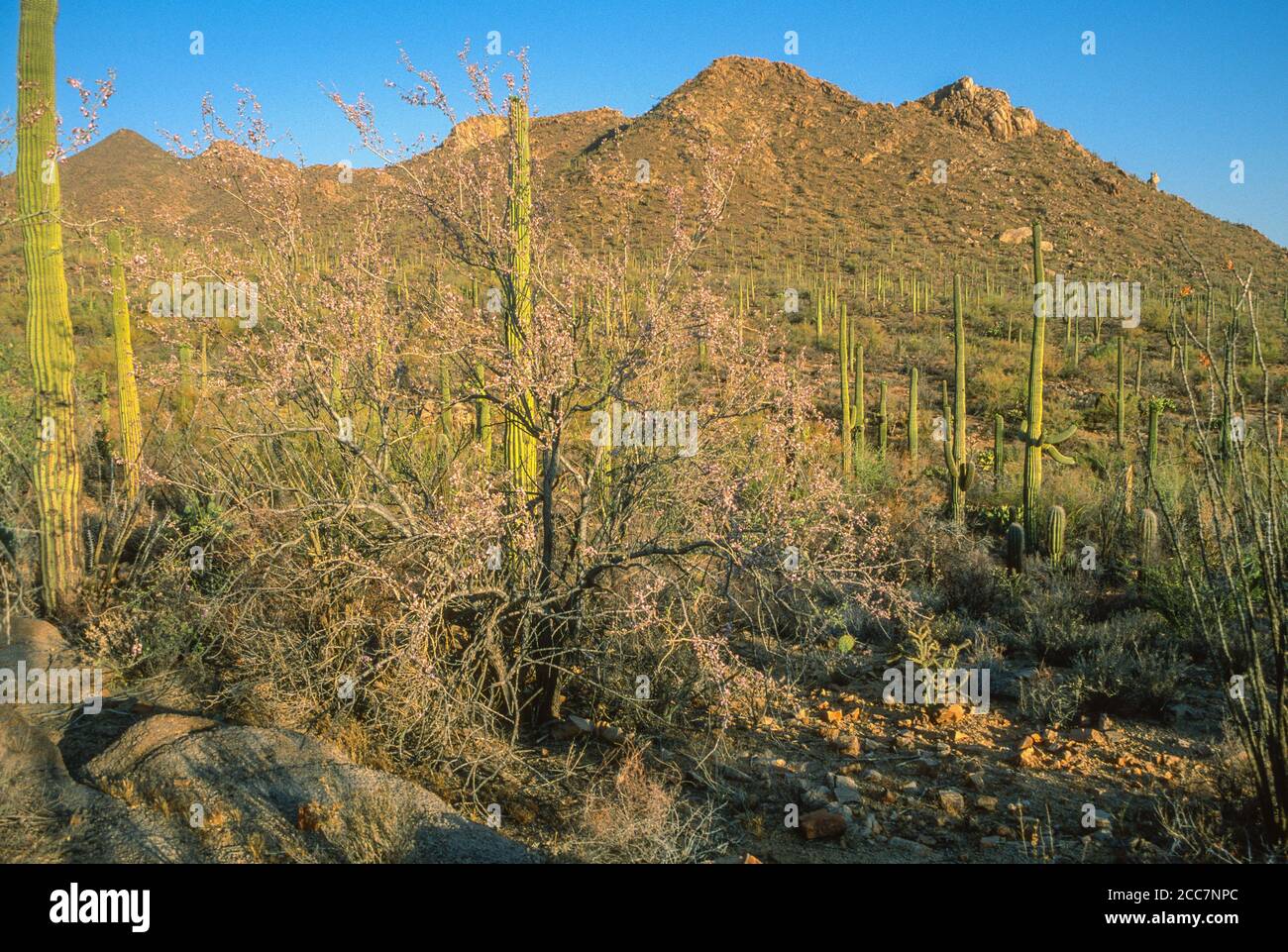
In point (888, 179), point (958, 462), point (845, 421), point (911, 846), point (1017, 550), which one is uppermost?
point (888, 179)

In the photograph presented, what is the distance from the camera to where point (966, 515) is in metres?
10.1

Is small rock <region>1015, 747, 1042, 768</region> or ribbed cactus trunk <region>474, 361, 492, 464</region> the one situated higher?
ribbed cactus trunk <region>474, 361, 492, 464</region>

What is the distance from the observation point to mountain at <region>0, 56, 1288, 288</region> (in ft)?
119

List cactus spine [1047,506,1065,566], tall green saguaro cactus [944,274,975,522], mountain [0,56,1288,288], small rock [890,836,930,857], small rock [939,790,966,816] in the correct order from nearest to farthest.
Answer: small rock [890,836,930,857] < small rock [939,790,966,816] < cactus spine [1047,506,1065,566] < tall green saguaro cactus [944,274,975,522] < mountain [0,56,1288,288]

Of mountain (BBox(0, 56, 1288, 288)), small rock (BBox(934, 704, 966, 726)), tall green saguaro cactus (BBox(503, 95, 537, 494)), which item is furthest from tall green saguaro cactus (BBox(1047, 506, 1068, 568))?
mountain (BBox(0, 56, 1288, 288))

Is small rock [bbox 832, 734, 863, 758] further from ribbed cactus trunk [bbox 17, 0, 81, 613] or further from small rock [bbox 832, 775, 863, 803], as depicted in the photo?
ribbed cactus trunk [bbox 17, 0, 81, 613]

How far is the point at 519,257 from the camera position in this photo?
4.63 meters

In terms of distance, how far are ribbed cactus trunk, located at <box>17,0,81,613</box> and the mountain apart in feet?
72.7

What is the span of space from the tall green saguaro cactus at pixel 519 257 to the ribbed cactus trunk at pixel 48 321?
3.84m

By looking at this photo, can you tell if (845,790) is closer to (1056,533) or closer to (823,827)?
(823,827)

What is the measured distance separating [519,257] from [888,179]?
4515cm

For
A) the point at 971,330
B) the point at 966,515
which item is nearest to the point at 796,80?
the point at 971,330

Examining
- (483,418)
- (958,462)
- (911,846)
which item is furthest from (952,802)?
(958,462)
